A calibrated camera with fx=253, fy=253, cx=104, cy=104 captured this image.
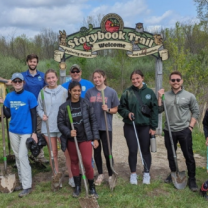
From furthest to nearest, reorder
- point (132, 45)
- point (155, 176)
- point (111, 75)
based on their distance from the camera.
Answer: point (111, 75) → point (132, 45) → point (155, 176)

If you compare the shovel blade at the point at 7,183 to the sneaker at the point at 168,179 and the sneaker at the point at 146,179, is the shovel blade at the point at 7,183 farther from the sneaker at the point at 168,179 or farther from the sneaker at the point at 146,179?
the sneaker at the point at 168,179

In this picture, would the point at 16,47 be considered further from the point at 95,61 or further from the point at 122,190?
the point at 122,190

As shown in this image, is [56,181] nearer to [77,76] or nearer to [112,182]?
[112,182]

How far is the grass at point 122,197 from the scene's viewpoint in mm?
3801

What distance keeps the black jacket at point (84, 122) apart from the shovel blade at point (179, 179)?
1645mm

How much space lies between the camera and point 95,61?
69.4ft

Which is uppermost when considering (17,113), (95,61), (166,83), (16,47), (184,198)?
(16,47)

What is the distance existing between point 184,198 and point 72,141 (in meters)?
1.97

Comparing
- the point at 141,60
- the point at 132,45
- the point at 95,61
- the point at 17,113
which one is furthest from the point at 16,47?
the point at 17,113

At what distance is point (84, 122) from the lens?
3.82 m

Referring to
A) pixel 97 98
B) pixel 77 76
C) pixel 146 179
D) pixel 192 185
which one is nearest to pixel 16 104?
pixel 77 76

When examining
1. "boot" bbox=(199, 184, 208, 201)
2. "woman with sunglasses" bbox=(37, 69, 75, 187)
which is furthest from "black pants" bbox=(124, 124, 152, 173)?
"woman with sunglasses" bbox=(37, 69, 75, 187)

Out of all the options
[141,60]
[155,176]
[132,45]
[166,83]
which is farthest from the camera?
[141,60]

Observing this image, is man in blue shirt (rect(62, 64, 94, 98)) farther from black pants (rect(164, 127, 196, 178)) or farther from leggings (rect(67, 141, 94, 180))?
black pants (rect(164, 127, 196, 178))
